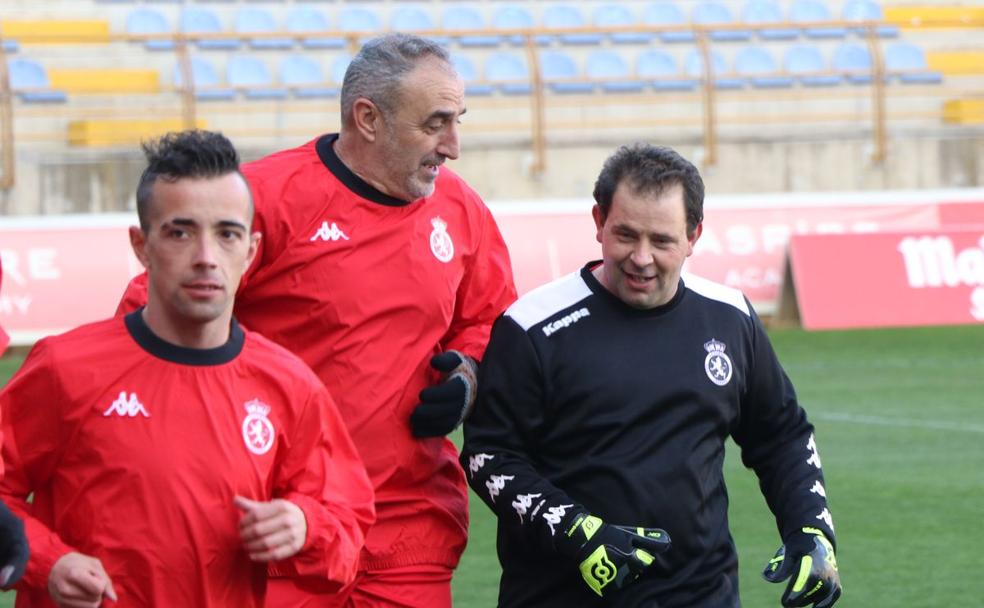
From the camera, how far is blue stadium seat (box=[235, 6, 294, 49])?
21594mm

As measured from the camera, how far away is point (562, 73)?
2209 centimetres

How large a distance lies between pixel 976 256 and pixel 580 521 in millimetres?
14767

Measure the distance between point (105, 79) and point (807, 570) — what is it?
18091 mm

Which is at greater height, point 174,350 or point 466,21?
point 466,21

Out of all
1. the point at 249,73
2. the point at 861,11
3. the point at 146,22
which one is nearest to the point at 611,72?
the point at 861,11

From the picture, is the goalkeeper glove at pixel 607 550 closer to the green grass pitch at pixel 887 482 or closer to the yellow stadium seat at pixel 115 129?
the green grass pitch at pixel 887 482

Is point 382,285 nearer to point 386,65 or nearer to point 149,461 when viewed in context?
point 386,65

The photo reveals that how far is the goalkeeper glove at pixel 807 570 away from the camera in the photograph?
3717 millimetres

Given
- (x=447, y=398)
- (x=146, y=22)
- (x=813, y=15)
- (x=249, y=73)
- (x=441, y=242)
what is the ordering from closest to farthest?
(x=447, y=398), (x=441, y=242), (x=249, y=73), (x=146, y=22), (x=813, y=15)

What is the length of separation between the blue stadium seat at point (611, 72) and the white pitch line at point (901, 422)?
10743 millimetres

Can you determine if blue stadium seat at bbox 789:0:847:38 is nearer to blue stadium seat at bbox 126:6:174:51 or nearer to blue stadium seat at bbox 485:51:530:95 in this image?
blue stadium seat at bbox 485:51:530:95

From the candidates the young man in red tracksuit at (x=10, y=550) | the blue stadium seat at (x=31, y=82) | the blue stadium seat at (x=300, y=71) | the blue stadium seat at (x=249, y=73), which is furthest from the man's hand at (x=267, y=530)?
Answer: the blue stadium seat at (x=300, y=71)

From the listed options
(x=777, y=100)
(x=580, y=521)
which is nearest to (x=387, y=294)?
(x=580, y=521)

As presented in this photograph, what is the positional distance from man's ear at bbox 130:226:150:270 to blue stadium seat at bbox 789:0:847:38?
2138 centimetres
